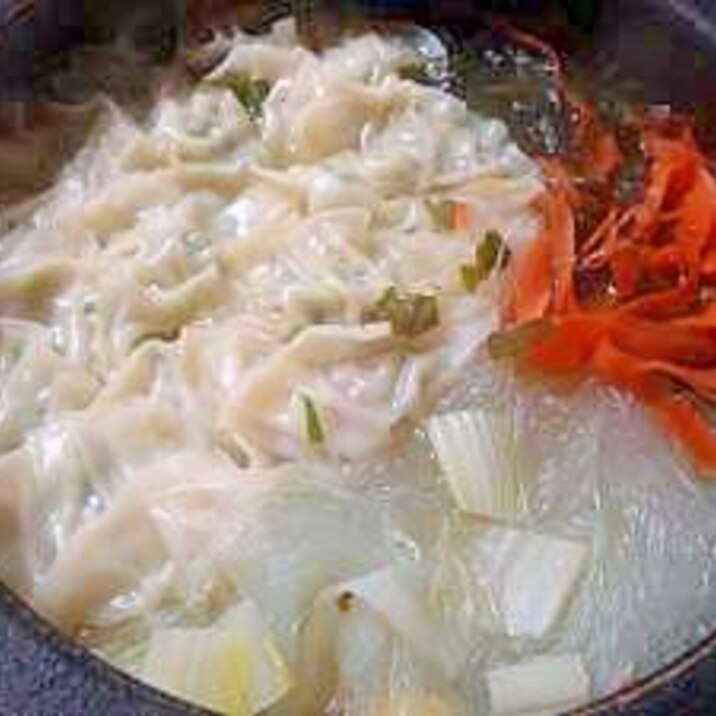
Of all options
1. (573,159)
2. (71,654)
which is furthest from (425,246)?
(71,654)

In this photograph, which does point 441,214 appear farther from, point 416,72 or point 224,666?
point 224,666

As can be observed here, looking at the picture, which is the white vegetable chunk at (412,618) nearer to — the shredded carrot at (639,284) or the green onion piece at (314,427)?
the green onion piece at (314,427)

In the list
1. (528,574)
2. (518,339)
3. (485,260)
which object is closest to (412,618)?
(528,574)

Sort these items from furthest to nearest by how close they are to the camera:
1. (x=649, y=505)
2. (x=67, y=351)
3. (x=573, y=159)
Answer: (x=573, y=159) → (x=67, y=351) → (x=649, y=505)

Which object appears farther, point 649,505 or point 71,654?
point 649,505

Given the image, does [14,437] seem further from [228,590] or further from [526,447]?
[526,447]
